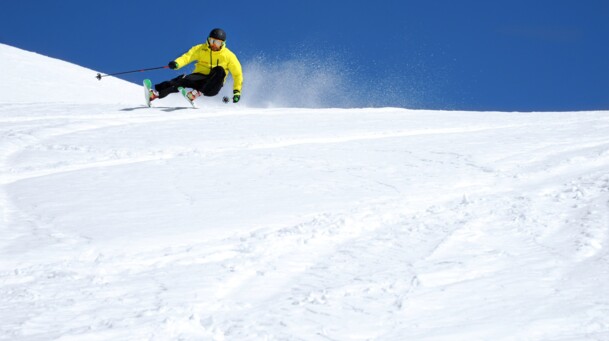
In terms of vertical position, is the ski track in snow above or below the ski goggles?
below

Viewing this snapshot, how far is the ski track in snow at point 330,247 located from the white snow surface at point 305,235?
0.04 feet

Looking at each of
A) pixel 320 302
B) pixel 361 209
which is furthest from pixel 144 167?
pixel 320 302

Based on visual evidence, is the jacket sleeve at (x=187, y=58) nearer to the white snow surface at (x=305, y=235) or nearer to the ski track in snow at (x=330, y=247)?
the white snow surface at (x=305, y=235)

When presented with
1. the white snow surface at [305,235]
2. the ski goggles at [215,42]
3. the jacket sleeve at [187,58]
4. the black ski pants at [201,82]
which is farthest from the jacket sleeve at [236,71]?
the white snow surface at [305,235]

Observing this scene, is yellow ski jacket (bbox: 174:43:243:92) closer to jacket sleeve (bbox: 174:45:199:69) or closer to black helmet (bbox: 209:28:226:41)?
jacket sleeve (bbox: 174:45:199:69)

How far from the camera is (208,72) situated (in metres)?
11.6

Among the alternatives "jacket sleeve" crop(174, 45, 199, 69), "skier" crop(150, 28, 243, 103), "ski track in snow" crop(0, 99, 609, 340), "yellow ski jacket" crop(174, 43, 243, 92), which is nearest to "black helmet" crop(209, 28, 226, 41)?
"skier" crop(150, 28, 243, 103)

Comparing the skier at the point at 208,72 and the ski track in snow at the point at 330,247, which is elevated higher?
the skier at the point at 208,72

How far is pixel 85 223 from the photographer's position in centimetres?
456

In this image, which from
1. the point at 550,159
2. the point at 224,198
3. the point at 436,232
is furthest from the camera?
the point at 550,159

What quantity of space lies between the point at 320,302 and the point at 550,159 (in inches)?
151

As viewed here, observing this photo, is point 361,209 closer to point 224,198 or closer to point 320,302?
point 224,198

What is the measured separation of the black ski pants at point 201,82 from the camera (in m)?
11.5

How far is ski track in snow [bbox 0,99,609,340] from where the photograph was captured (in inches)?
112
